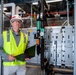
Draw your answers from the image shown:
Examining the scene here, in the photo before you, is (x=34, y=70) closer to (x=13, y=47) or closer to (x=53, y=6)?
(x=53, y=6)

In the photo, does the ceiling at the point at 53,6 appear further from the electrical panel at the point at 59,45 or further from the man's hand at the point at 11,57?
the man's hand at the point at 11,57

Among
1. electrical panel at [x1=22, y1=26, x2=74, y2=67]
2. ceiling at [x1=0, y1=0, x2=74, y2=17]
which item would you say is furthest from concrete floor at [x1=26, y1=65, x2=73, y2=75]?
ceiling at [x1=0, y1=0, x2=74, y2=17]

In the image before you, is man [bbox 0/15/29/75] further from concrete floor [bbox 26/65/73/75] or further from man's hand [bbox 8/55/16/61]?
concrete floor [bbox 26/65/73/75]

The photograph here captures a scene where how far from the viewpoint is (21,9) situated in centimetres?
486

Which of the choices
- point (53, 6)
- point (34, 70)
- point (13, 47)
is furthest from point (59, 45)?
point (13, 47)

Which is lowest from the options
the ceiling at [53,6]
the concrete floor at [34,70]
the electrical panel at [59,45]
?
the concrete floor at [34,70]

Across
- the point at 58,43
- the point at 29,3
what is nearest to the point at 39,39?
the point at 58,43

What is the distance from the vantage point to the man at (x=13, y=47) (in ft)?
7.16

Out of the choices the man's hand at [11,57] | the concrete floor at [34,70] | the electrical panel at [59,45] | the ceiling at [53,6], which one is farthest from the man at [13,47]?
the ceiling at [53,6]

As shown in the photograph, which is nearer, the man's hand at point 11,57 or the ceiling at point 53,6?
the man's hand at point 11,57

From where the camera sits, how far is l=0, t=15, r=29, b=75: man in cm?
218

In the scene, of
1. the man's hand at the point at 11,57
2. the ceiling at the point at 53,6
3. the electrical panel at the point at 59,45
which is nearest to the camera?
the man's hand at the point at 11,57

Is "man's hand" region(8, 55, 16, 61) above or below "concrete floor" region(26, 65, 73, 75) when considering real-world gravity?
above

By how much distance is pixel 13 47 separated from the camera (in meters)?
2.21
